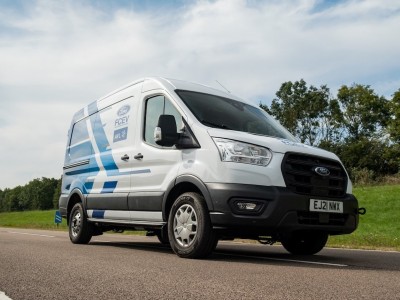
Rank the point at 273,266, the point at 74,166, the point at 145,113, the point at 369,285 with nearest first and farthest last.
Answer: the point at 369,285
the point at 273,266
the point at 145,113
the point at 74,166

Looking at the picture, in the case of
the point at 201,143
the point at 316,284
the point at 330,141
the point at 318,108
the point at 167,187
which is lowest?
the point at 316,284

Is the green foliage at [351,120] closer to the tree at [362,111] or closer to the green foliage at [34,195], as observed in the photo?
the tree at [362,111]

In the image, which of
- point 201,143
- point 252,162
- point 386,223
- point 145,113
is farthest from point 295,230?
point 386,223

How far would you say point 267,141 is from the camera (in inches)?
228

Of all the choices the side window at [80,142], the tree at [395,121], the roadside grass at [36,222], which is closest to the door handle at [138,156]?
the side window at [80,142]

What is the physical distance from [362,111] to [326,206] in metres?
58.8

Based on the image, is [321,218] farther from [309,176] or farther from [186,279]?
[186,279]

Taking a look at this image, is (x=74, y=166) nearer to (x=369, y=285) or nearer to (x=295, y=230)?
(x=295, y=230)

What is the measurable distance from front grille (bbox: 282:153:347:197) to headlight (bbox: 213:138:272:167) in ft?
0.78

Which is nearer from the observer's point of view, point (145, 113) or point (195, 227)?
point (195, 227)

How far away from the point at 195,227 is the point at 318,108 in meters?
63.2

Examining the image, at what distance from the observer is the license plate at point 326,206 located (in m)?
5.77

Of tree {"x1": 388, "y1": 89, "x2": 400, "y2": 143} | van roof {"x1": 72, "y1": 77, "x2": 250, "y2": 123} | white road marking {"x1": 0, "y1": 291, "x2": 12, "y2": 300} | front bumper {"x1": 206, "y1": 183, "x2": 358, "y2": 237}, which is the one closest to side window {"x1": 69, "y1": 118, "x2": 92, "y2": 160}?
van roof {"x1": 72, "y1": 77, "x2": 250, "y2": 123}

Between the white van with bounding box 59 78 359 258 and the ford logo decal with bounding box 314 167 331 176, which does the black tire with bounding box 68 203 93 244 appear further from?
the ford logo decal with bounding box 314 167 331 176
